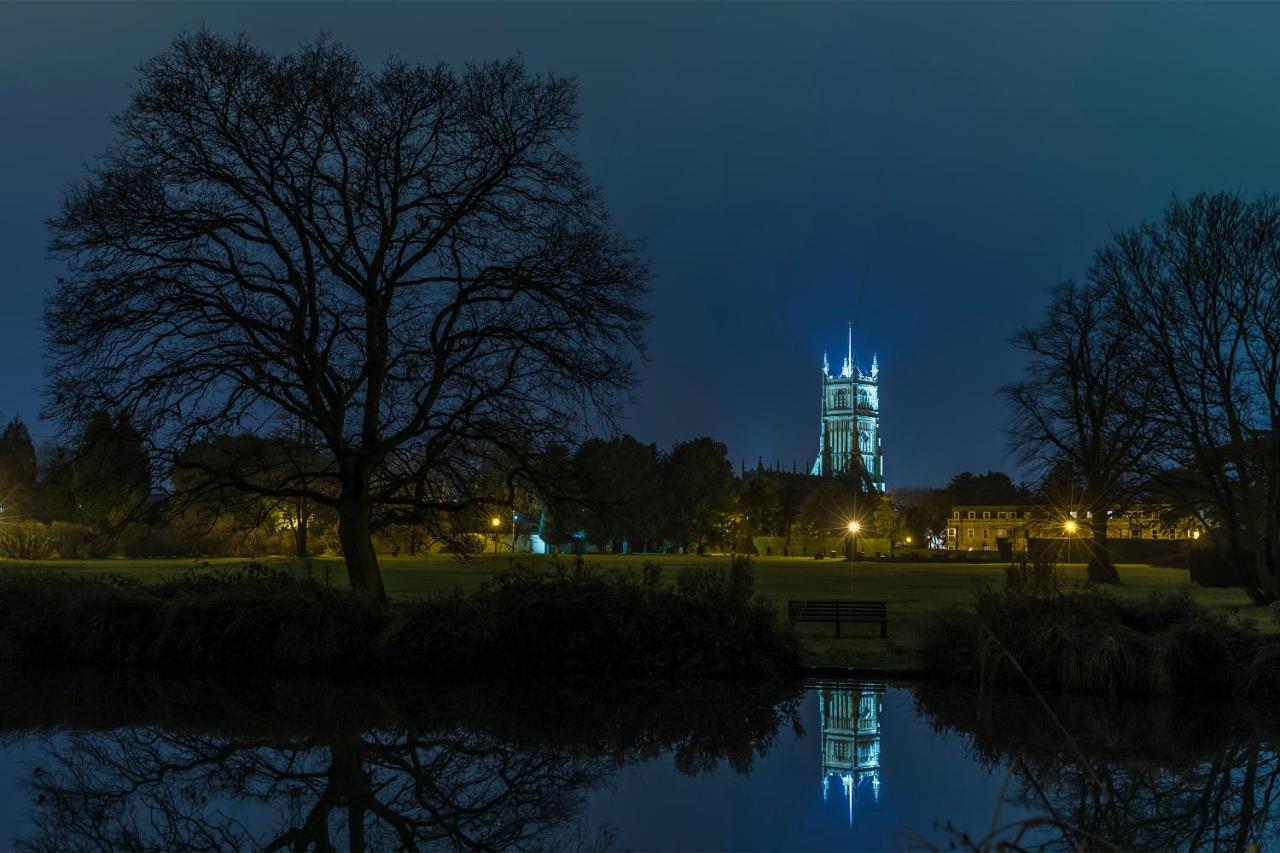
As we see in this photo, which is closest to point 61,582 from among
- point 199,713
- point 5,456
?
point 199,713

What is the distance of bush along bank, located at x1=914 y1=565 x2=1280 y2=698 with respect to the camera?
20422mm

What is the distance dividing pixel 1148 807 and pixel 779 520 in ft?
446

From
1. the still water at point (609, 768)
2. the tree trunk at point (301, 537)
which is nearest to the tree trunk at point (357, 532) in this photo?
the still water at point (609, 768)

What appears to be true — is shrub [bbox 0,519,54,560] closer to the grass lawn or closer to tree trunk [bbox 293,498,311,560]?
the grass lawn

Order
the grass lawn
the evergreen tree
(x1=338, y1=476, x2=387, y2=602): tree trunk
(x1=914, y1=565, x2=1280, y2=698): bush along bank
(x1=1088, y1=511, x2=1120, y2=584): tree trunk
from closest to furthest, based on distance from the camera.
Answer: (x1=914, y1=565, x2=1280, y2=698): bush along bank
the grass lawn
(x1=338, y1=476, x2=387, y2=602): tree trunk
(x1=1088, y1=511, x2=1120, y2=584): tree trunk
the evergreen tree

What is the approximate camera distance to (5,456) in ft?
342

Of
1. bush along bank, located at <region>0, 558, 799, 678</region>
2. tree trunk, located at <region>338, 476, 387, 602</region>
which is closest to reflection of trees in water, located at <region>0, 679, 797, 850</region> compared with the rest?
bush along bank, located at <region>0, 558, 799, 678</region>

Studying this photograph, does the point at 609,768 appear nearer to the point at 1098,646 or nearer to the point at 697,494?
the point at 1098,646

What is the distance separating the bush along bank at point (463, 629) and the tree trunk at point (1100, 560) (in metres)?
30.6

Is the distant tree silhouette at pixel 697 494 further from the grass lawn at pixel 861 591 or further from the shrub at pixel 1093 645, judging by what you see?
the shrub at pixel 1093 645

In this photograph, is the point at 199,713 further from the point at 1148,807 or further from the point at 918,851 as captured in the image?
the point at 1148,807

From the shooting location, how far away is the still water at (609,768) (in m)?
12.3

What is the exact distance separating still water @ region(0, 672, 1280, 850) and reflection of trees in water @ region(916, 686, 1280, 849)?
0.17 feet

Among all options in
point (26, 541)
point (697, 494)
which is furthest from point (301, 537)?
point (697, 494)
